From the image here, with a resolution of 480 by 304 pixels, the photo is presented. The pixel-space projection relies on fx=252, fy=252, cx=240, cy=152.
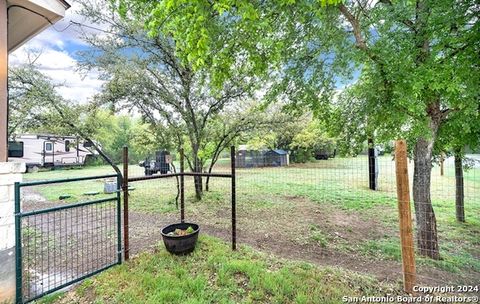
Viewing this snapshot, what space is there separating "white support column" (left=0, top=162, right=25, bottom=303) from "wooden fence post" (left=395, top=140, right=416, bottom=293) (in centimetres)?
379

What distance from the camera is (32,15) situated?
2.85m

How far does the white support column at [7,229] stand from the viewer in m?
2.36

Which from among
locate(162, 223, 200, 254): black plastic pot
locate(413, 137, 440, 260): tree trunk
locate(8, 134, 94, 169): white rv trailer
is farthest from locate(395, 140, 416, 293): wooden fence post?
locate(8, 134, 94, 169): white rv trailer

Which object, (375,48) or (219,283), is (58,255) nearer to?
(219,283)

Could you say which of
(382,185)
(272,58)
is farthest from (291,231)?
(382,185)

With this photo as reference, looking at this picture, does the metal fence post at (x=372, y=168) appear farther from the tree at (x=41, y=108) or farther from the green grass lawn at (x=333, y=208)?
the tree at (x=41, y=108)

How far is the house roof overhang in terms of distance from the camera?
2662mm

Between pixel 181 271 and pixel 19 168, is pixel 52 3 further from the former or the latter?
pixel 181 271

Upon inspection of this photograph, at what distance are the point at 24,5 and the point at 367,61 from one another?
13.6 ft

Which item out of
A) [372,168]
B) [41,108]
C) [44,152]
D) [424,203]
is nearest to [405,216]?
[424,203]

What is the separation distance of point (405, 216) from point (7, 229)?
12.9 ft

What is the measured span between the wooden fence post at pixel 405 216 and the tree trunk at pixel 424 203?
6.02 feet

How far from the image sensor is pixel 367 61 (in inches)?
139

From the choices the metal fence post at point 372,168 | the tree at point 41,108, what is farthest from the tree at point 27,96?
the metal fence post at point 372,168
